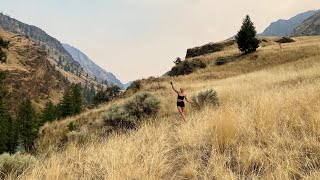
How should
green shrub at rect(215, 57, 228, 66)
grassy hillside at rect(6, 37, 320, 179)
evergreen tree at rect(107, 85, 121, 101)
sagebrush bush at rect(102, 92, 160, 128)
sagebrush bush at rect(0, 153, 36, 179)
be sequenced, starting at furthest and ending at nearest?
evergreen tree at rect(107, 85, 121, 101) → green shrub at rect(215, 57, 228, 66) → sagebrush bush at rect(102, 92, 160, 128) → sagebrush bush at rect(0, 153, 36, 179) → grassy hillside at rect(6, 37, 320, 179)

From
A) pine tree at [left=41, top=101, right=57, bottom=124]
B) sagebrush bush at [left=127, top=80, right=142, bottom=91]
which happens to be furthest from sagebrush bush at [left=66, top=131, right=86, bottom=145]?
pine tree at [left=41, top=101, right=57, bottom=124]

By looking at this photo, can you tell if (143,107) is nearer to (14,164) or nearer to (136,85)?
(14,164)

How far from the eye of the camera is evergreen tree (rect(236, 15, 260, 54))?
48.6 m

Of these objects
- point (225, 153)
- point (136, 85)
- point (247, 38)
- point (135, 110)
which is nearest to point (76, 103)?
point (136, 85)

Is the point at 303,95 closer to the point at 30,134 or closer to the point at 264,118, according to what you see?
the point at 264,118

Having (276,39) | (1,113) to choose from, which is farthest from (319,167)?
(276,39)

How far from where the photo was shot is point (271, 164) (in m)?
4.73

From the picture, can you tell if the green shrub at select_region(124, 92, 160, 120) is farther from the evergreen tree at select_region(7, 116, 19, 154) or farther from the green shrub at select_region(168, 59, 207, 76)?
the evergreen tree at select_region(7, 116, 19, 154)

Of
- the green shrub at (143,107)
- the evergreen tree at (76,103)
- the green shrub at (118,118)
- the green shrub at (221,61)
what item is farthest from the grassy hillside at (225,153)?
the evergreen tree at (76,103)

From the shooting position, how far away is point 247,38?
160 ft

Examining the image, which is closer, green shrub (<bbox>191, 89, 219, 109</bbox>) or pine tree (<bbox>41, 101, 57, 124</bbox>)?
green shrub (<bbox>191, 89, 219, 109</bbox>)

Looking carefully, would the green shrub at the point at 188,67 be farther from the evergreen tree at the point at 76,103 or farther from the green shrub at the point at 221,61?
the evergreen tree at the point at 76,103

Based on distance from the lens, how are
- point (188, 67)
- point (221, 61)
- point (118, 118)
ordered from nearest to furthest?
point (118, 118) < point (221, 61) < point (188, 67)

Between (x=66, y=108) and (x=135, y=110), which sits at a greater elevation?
(x=135, y=110)
